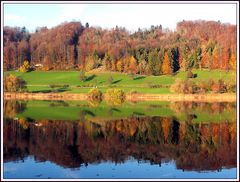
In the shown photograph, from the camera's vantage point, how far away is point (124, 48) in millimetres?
71688

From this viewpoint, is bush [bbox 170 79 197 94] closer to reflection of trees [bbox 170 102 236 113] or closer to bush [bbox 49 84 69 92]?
reflection of trees [bbox 170 102 236 113]

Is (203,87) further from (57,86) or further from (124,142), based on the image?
(124,142)

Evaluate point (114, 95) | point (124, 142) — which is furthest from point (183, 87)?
point (124, 142)

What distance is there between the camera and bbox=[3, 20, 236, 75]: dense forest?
62.6 metres

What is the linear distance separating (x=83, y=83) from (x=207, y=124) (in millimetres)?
32204

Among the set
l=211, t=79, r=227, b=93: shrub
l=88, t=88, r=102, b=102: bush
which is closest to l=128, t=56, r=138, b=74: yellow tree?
l=88, t=88, r=102, b=102: bush

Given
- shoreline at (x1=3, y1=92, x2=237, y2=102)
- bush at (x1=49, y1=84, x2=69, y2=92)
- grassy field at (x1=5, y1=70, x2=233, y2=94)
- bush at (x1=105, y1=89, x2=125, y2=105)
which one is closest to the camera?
bush at (x1=105, y1=89, x2=125, y2=105)

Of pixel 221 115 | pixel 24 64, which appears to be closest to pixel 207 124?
pixel 221 115

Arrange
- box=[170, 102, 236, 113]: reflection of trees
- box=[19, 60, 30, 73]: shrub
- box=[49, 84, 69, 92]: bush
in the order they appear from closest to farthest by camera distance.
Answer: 1. box=[170, 102, 236, 113]: reflection of trees
2. box=[49, 84, 69, 92]: bush
3. box=[19, 60, 30, 73]: shrub

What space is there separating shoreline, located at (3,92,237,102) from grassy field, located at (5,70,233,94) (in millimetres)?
1621

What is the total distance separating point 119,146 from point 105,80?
3900 cm

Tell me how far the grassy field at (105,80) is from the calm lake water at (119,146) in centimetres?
2190

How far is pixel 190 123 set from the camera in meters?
27.9

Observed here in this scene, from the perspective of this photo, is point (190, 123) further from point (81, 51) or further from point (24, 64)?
point (81, 51)
